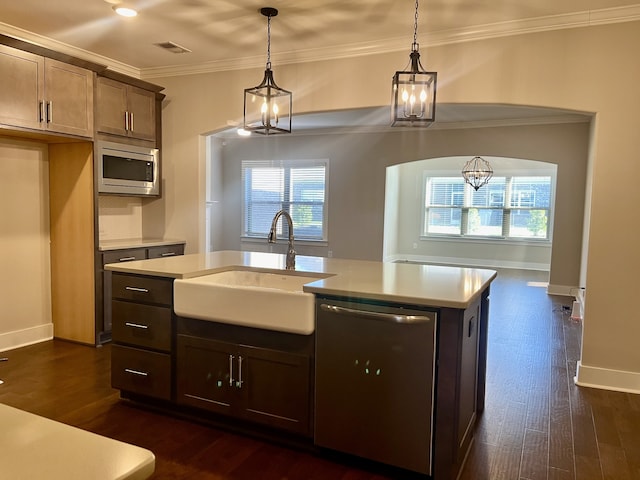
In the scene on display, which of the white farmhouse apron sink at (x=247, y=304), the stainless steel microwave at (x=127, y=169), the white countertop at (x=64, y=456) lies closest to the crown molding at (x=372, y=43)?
the stainless steel microwave at (x=127, y=169)

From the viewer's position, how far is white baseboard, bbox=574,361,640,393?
10.9ft

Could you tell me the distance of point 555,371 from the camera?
3.75 metres

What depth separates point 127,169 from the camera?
14.5ft

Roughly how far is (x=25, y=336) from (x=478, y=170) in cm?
885

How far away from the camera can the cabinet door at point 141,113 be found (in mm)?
4434

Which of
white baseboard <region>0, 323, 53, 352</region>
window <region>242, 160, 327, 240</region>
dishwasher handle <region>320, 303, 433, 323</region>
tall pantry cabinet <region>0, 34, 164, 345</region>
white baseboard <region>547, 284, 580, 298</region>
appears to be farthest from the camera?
window <region>242, 160, 327, 240</region>

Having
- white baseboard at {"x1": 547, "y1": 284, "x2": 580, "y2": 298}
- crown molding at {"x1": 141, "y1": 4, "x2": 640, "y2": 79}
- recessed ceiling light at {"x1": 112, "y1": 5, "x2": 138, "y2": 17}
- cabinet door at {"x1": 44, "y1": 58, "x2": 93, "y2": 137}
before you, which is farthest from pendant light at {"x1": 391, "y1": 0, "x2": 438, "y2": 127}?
white baseboard at {"x1": 547, "y1": 284, "x2": 580, "y2": 298}

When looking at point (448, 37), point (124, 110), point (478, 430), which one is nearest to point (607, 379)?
point (478, 430)

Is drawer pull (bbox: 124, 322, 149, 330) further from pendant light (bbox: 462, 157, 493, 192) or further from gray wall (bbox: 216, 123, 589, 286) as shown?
pendant light (bbox: 462, 157, 493, 192)

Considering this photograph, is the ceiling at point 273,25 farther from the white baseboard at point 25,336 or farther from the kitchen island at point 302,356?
the white baseboard at point 25,336

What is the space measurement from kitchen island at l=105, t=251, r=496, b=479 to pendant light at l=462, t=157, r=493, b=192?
301 inches

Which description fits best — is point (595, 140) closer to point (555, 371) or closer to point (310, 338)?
point (555, 371)

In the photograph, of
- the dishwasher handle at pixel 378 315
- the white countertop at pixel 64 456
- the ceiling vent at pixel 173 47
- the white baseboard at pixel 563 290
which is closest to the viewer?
the white countertop at pixel 64 456

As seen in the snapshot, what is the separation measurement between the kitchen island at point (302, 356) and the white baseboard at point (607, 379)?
1.02m
